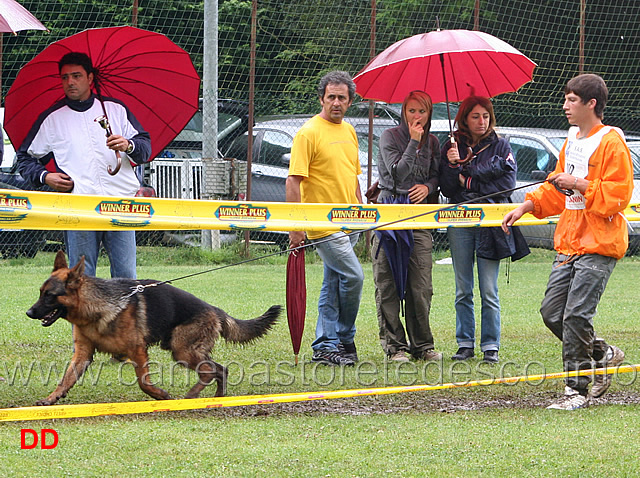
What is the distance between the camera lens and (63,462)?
163 inches

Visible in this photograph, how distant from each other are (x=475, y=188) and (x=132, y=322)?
2.90 m

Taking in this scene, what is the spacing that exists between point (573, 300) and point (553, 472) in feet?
4.76

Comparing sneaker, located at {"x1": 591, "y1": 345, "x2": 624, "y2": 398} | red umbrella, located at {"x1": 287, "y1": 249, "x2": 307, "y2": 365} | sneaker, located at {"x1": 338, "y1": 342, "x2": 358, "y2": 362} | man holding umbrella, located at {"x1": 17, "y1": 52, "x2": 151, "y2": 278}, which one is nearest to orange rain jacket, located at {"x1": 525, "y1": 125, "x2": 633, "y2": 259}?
sneaker, located at {"x1": 591, "y1": 345, "x2": 624, "y2": 398}

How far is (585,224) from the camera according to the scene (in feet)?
17.4

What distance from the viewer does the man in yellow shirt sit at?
641cm

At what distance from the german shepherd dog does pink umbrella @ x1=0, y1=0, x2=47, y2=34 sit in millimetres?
1381

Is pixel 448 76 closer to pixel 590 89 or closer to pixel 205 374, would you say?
pixel 590 89

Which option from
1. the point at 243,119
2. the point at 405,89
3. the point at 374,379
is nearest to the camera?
the point at 374,379

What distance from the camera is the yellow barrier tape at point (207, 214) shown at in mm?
5457

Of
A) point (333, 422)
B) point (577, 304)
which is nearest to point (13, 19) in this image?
point (333, 422)

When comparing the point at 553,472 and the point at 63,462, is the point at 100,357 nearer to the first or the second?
the point at 63,462

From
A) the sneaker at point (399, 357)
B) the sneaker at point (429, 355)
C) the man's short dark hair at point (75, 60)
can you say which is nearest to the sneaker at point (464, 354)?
the sneaker at point (429, 355)

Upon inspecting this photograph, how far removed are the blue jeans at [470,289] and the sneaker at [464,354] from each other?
34 mm

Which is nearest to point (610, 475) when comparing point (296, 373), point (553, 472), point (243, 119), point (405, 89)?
point (553, 472)
